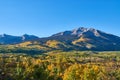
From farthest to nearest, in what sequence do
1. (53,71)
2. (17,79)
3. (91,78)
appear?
(53,71) → (17,79) → (91,78)

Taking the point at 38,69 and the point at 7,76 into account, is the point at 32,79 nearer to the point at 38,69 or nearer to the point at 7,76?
the point at 38,69

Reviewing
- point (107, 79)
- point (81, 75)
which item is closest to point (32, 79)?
point (81, 75)

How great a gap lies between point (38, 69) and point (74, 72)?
986 inches

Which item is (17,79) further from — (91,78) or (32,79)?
(91,78)

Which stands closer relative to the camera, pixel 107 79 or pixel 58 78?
pixel 58 78

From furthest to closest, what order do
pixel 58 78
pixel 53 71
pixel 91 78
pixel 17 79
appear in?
pixel 53 71, pixel 58 78, pixel 17 79, pixel 91 78

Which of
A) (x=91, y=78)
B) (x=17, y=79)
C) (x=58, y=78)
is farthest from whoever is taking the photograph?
(x=58, y=78)

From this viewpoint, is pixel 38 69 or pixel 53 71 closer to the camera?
pixel 38 69

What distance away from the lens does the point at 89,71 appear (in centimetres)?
14662

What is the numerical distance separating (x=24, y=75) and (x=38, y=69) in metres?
9.59

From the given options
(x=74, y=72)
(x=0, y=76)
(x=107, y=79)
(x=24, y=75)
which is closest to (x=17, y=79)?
(x=24, y=75)

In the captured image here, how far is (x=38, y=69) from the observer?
164 meters

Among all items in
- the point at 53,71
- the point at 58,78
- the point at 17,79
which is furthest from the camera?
the point at 53,71

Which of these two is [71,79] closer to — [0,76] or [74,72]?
[74,72]
